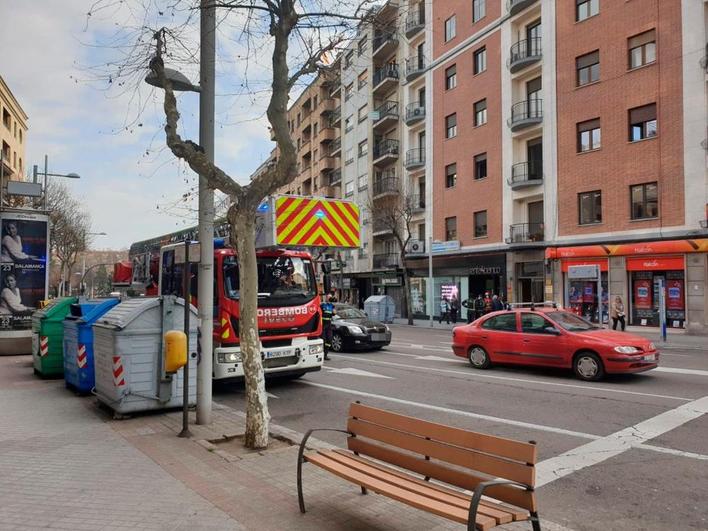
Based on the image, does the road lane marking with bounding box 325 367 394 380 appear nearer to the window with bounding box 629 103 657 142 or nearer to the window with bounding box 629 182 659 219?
the window with bounding box 629 182 659 219

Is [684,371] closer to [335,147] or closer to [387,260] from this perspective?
[387,260]

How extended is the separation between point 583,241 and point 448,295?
959 centimetres

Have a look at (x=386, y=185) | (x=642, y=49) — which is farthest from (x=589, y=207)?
(x=386, y=185)

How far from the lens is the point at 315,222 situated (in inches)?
363

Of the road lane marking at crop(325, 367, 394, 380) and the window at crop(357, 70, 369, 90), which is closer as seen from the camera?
the road lane marking at crop(325, 367, 394, 380)

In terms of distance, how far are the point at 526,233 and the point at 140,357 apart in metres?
24.9

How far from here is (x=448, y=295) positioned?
A: 3334 cm

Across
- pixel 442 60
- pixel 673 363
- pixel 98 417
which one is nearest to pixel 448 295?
pixel 442 60

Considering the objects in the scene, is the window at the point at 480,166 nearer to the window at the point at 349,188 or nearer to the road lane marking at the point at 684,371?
the window at the point at 349,188

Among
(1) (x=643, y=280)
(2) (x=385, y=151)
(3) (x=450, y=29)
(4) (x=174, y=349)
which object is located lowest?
(4) (x=174, y=349)

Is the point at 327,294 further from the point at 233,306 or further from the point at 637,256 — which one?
the point at 637,256

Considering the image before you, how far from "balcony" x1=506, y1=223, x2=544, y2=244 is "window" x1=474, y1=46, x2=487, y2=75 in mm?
10005

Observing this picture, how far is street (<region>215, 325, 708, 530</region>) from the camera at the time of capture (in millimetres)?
4625

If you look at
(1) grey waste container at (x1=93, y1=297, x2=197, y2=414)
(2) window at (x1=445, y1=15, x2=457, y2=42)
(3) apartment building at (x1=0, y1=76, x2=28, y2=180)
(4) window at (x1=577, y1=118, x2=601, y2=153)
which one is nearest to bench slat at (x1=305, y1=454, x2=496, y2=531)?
(1) grey waste container at (x1=93, y1=297, x2=197, y2=414)
